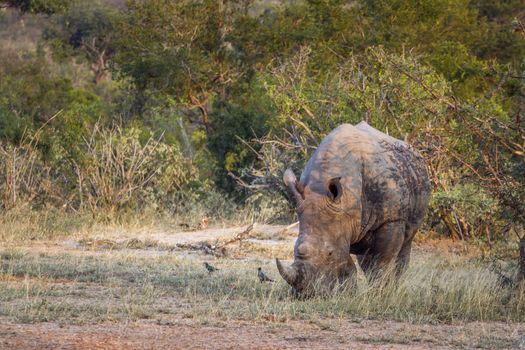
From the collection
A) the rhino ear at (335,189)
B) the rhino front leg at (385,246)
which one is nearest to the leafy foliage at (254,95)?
the rhino front leg at (385,246)

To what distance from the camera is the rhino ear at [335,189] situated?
9.88m

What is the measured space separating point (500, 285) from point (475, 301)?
2.95 ft

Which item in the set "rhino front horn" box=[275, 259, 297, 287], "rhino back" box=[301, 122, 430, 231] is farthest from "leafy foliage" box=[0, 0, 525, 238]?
"rhino front horn" box=[275, 259, 297, 287]

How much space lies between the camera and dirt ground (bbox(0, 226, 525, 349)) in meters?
7.50

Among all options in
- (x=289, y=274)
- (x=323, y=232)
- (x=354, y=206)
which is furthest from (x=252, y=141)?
(x=289, y=274)

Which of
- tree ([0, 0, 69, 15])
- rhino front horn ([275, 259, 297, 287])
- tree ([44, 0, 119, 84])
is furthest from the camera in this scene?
tree ([44, 0, 119, 84])

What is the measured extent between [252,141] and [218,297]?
10.7m

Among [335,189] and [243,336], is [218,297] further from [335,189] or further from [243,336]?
[243,336]

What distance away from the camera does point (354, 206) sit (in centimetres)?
1002

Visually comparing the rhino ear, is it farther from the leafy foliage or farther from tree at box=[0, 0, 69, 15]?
tree at box=[0, 0, 69, 15]

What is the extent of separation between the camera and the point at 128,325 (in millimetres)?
8266

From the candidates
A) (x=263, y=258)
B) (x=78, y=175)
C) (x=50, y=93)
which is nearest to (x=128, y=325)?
(x=263, y=258)

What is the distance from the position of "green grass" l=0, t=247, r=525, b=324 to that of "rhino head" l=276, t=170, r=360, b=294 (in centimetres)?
21

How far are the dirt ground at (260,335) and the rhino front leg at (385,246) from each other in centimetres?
142
